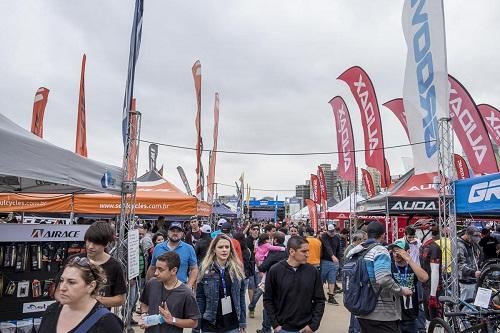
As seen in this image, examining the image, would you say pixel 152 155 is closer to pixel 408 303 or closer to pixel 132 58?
pixel 132 58

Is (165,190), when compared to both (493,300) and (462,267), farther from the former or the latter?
(493,300)

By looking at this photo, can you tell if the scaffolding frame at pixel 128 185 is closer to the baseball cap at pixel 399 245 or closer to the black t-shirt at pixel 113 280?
the black t-shirt at pixel 113 280

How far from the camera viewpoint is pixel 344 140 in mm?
13492

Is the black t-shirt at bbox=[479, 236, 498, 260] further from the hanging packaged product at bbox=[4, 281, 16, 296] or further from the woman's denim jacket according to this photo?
the hanging packaged product at bbox=[4, 281, 16, 296]

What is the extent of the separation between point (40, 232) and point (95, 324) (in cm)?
315

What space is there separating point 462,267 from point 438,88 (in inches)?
115

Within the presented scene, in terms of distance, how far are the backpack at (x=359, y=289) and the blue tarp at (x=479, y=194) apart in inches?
70.7

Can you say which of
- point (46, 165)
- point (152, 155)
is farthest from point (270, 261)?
point (152, 155)

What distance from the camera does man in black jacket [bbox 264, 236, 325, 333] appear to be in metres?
3.91

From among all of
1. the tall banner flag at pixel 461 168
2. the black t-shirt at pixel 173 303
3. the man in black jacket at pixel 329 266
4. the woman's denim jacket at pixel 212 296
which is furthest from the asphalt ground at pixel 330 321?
the tall banner flag at pixel 461 168

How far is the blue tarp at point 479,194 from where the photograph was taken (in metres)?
5.13

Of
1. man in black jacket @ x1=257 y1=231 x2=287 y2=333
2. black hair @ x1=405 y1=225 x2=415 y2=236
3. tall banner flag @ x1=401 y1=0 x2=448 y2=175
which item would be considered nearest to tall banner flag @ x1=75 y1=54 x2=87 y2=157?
man in black jacket @ x1=257 y1=231 x2=287 y2=333

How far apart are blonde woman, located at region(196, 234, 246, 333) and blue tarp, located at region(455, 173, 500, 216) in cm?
Result: 316

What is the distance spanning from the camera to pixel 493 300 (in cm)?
528
